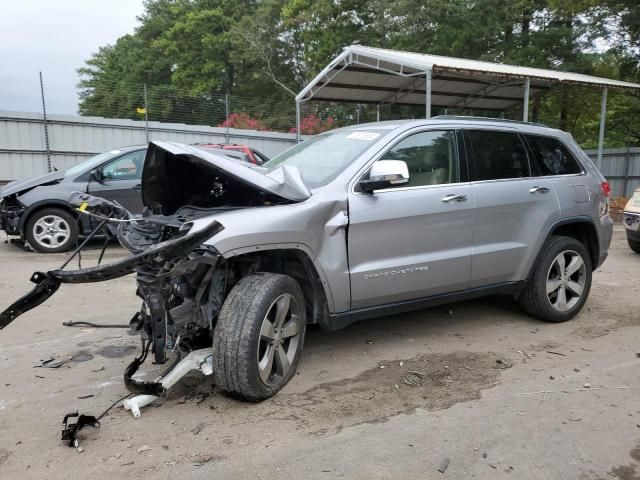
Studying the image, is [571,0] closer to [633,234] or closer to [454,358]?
[633,234]

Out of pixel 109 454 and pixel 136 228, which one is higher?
pixel 136 228

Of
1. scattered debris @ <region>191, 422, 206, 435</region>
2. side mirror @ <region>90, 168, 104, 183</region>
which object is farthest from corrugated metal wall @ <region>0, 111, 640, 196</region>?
scattered debris @ <region>191, 422, 206, 435</region>

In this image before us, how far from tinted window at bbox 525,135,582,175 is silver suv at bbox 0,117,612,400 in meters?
0.01

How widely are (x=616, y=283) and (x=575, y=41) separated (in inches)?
723

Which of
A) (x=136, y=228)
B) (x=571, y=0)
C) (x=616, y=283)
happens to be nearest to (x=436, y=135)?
(x=136, y=228)

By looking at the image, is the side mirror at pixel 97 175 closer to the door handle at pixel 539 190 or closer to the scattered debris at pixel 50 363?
the scattered debris at pixel 50 363

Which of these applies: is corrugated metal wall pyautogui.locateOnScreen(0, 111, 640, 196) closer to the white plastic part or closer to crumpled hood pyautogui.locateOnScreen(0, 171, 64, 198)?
crumpled hood pyautogui.locateOnScreen(0, 171, 64, 198)

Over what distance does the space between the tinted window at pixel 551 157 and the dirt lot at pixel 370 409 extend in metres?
1.41

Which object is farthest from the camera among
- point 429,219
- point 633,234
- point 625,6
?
point 625,6

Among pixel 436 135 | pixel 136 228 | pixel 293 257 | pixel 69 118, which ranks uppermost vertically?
pixel 69 118

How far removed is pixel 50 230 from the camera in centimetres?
797

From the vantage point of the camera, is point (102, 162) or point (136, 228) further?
point (102, 162)

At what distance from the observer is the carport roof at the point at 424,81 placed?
13055mm

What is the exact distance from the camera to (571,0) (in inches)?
662
